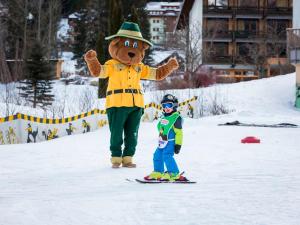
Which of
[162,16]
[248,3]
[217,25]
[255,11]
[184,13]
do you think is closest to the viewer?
[217,25]

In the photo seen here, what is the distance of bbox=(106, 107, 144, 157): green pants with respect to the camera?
25.0 feet

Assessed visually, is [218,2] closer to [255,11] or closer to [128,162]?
[255,11]

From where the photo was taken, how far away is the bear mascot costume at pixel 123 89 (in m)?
7.65

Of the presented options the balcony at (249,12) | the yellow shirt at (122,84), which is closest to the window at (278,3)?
the balcony at (249,12)

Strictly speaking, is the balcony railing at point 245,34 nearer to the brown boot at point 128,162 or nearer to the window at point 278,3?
the window at point 278,3

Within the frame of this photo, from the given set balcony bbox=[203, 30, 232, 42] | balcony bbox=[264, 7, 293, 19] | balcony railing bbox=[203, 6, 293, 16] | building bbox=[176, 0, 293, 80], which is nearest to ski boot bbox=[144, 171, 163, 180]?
building bbox=[176, 0, 293, 80]

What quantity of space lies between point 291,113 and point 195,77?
1008 cm

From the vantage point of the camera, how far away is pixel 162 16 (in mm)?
88375

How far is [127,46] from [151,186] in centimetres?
252

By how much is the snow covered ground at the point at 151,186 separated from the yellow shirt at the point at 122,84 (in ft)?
2.86

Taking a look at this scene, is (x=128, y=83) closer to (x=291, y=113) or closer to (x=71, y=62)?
(x=291, y=113)

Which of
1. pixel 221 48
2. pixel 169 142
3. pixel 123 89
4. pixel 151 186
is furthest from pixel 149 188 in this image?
pixel 221 48

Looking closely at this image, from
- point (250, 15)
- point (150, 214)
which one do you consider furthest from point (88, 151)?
point (250, 15)

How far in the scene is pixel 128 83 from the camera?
305 inches
